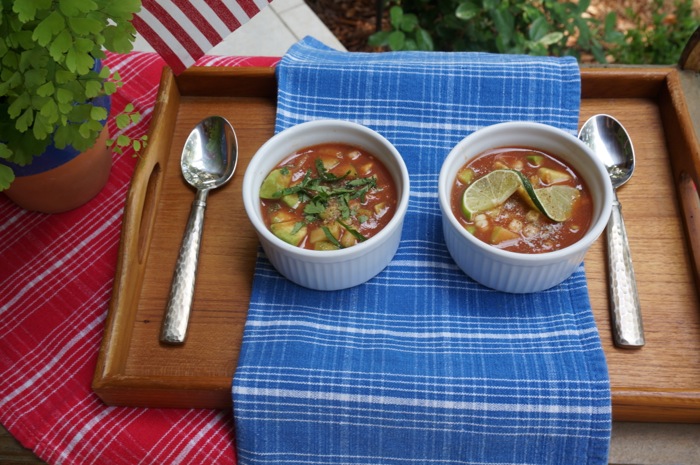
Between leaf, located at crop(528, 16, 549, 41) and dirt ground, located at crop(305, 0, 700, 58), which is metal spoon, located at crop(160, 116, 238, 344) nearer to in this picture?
leaf, located at crop(528, 16, 549, 41)

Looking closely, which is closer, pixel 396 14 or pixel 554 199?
pixel 554 199

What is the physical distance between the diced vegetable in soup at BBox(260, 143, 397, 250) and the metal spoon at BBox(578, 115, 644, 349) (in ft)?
1.67

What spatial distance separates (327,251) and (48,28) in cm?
66

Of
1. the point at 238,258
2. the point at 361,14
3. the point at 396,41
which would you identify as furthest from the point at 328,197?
the point at 361,14

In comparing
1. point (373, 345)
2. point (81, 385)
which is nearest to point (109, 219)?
point (81, 385)

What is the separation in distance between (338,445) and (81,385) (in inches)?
22.6

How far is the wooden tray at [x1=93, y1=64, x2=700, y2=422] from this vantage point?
1.39 meters

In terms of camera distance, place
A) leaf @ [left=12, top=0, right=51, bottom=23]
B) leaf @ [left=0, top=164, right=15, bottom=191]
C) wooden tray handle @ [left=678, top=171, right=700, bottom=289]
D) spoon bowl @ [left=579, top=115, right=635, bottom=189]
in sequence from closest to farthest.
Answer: leaf @ [left=12, top=0, right=51, bottom=23]
leaf @ [left=0, top=164, right=15, bottom=191]
wooden tray handle @ [left=678, top=171, right=700, bottom=289]
spoon bowl @ [left=579, top=115, right=635, bottom=189]

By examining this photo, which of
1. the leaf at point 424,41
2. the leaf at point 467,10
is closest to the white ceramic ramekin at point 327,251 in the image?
the leaf at point 424,41

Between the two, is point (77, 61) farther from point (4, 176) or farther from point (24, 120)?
point (4, 176)

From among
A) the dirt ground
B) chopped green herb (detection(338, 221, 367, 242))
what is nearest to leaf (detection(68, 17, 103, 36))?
chopped green herb (detection(338, 221, 367, 242))

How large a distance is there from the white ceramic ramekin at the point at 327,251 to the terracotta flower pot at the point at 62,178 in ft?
1.36

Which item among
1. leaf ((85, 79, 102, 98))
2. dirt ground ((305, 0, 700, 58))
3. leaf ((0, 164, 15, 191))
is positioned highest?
leaf ((85, 79, 102, 98))

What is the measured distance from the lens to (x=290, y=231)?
1.46 metres
